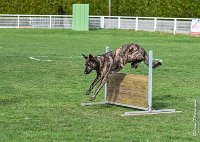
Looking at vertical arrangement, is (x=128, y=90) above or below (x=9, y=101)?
above

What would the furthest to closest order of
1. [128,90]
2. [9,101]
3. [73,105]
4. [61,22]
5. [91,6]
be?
[91,6]
[61,22]
[9,101]
[73,105]
[128,90]

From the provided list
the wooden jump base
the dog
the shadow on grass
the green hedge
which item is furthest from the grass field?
the green hedge

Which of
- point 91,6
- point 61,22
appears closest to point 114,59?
point 61,22

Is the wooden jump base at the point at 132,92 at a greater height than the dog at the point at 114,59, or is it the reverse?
the dog at the point at 114,59

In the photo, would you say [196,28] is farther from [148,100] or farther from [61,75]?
[148,100]

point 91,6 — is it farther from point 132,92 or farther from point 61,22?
point 132,92

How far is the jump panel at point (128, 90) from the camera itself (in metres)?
11.8

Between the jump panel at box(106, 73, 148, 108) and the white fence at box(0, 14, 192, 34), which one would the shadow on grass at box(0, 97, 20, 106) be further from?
the white fence at box(0, 14, 192, 34)

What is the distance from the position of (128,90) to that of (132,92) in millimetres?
155

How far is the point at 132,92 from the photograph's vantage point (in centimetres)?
1216

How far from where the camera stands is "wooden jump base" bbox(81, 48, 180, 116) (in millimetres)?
11625

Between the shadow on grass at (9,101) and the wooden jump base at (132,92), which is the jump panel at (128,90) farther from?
the shadow on grass at (9,101)

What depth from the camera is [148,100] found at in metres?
11.7

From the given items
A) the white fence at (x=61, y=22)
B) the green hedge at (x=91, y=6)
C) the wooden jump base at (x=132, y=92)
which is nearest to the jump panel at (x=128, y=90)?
the wooden jump base at (x=132, y=92)
